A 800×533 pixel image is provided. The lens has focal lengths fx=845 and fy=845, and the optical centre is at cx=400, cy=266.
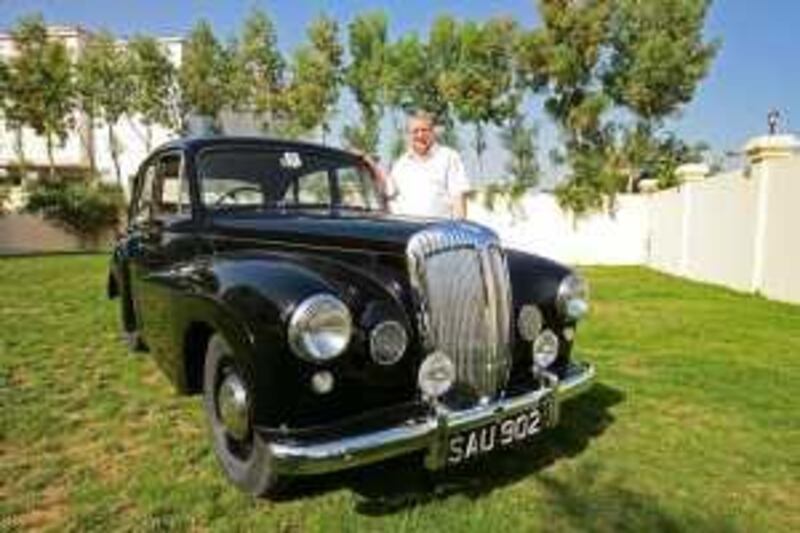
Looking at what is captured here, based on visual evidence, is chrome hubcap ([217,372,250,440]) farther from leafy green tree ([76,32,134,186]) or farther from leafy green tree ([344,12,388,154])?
leafy green tree ([76,32,134,186])

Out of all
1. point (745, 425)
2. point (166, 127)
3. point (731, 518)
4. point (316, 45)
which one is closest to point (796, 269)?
point (745, 425)

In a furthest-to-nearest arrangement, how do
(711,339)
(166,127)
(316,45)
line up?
(166,127) < (316,45) < (711,339)

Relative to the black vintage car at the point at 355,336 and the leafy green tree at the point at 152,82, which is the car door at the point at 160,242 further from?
the leafy green tree at the point at 152,82

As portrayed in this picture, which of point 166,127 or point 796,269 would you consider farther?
point 166,127

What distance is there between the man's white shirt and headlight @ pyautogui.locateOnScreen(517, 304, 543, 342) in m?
2.43

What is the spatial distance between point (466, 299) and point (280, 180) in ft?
6.18

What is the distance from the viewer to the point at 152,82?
32500 mm

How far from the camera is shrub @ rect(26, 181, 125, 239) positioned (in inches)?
960

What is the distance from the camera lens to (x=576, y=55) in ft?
79.5

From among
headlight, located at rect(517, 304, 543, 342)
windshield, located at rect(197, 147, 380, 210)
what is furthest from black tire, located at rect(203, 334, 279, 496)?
headlight, located at rect(517, 304, 543, 342)

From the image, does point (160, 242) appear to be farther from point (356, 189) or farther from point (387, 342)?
point (387, 342)

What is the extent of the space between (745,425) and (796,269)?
6.65m

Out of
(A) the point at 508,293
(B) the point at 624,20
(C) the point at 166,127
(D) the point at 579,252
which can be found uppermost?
(B) the point at 624,20

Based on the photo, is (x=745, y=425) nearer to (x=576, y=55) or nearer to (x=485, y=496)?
(x=485, y=496)
